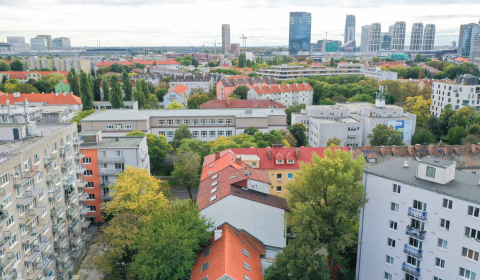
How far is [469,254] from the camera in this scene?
2302cm

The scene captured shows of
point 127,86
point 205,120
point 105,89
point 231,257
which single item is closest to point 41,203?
point 231,257

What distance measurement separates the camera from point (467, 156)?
4694 centimetres

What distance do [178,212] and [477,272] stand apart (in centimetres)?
2100

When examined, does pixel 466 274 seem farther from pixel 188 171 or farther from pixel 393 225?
pixel 188 171

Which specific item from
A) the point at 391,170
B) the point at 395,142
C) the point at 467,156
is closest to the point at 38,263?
the point at 391,170

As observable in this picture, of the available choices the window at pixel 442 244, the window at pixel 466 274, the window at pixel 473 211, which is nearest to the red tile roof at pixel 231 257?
the window at pixel 442 244

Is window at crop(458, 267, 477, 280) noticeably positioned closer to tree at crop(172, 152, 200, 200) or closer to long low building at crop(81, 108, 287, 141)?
tree at crop(172, 152, 200, 200)

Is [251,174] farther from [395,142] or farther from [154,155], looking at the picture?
[395,142]

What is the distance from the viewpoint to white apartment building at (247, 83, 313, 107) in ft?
332

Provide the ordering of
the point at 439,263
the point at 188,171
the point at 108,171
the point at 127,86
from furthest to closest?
1. the point at 127,86
2. the point at 188,171
3. the point at 108,171
4. the point at 439,263

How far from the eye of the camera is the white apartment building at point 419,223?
23203 millimetres

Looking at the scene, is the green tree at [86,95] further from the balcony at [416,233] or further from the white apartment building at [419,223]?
the balcony at [416,233]

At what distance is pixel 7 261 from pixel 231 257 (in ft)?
46.2

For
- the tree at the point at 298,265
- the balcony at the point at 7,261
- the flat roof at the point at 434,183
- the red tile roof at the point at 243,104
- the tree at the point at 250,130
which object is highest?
the flat roof at the point at 434,183
